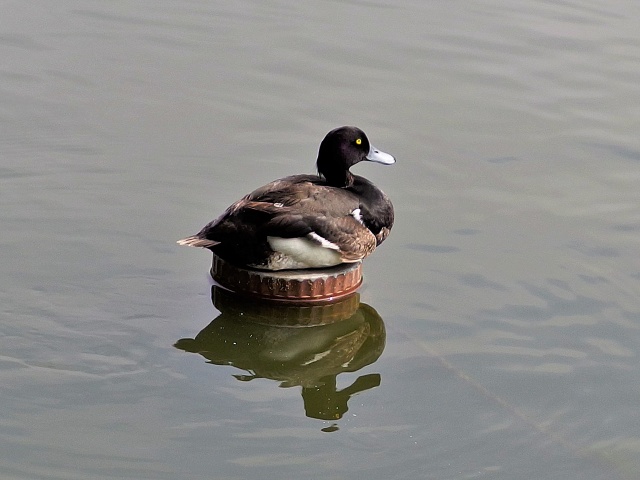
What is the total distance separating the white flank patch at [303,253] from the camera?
283 inches

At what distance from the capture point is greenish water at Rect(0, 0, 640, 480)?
6141mm

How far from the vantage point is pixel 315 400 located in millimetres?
6539

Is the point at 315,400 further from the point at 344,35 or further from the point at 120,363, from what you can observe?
the point at 344,35

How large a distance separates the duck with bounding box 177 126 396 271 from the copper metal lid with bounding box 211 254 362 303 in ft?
0.15

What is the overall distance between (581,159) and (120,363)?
15.7 ft

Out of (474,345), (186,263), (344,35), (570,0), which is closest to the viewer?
(474,345)

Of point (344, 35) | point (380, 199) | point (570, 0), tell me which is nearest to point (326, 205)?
point (380, 199)

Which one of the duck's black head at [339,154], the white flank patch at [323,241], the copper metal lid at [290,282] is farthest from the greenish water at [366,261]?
the duck's black head at [339,154]

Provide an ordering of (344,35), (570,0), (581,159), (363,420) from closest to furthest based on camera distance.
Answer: (363,420)
(581,159)
(344,35)
(570,0)

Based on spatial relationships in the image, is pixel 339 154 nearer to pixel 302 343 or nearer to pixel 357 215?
pixel 357 215

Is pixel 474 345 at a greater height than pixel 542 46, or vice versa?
pixel 542 46

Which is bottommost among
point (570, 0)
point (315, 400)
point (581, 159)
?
point (315, 400)

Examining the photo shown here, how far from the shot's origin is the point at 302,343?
7.18 m

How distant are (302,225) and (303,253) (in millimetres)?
199
